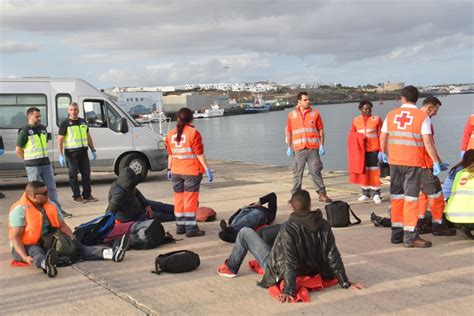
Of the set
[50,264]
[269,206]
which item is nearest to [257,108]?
[269,206]

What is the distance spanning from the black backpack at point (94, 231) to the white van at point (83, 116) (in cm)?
653

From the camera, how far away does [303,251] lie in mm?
4859

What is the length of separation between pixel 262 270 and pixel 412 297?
1.44 m

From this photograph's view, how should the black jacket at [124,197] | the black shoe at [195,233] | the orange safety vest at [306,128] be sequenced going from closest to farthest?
1. the black jacket at [124,197]
2. the black shoe at [195,233]
3. the orange safety vest at [306,128]

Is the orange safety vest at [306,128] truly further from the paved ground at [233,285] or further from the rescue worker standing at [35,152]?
the rescue worker standing at [35,152]

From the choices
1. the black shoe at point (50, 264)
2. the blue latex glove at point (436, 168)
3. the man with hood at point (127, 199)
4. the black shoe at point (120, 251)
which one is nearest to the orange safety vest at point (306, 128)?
the blue latex glove at point (436, 168)

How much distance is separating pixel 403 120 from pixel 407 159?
47 centimetres

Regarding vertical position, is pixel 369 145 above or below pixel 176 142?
below

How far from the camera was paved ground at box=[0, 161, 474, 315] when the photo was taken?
184 inches

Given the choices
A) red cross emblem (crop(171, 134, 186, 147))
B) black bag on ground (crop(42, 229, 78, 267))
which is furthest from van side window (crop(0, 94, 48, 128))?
black bag on ground (crop(42, 229, 78, 267))

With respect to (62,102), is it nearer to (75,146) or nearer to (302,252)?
(75,146)

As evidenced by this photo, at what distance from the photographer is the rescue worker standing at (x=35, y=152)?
29.9 ft

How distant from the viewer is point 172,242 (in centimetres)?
721

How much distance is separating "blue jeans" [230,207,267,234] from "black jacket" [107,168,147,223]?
1.35m
